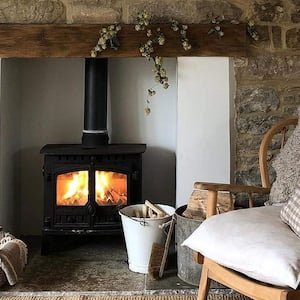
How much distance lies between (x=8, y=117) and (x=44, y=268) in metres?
0.97

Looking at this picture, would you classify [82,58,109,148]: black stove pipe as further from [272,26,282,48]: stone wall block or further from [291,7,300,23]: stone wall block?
[291,7,300,23]: stone wall block

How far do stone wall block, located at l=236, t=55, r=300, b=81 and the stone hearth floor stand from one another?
1176 millimetres

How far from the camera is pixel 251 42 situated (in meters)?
3.25

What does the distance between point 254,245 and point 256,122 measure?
4.44 feet

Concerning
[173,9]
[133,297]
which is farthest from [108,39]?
[133,297]

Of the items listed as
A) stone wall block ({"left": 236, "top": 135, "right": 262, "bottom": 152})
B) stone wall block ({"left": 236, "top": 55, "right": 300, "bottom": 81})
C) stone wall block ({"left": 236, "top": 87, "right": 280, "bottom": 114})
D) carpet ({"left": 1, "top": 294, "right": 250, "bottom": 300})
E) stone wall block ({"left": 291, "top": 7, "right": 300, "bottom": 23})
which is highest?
stone wall block ({"left": 291, "top": 7, "right": 300, "bottom": 23})

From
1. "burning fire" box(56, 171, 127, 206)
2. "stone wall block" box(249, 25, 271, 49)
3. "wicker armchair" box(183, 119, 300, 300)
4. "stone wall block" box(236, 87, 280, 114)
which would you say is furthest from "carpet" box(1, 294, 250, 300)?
"stone wall block" box(249, 25, 271, 49)

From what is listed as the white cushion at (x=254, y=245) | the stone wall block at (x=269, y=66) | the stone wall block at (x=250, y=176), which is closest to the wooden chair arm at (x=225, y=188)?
the white cushion at (x=254, y=245)

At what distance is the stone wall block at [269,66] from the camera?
10.7 ft

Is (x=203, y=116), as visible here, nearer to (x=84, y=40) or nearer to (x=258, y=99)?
(x=258, y=99)

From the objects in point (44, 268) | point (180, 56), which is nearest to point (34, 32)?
point (180, 56)

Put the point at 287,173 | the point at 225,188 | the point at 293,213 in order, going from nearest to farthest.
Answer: the point at 293,213
the point at 225,188
the point at 287,173

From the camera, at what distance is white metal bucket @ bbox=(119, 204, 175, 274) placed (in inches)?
121

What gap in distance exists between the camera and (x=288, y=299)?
1.90 meters
